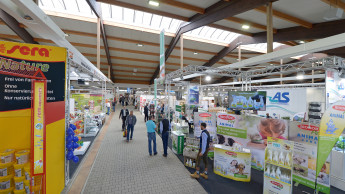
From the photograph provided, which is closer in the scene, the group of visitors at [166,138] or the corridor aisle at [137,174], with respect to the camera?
the corridor aisle at [137,174]

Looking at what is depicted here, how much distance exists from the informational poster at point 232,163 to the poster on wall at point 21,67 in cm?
408

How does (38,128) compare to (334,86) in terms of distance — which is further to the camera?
(334,86)

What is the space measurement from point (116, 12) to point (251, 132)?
1119 centimetres

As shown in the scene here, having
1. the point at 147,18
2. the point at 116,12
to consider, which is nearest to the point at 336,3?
the point at 147,18

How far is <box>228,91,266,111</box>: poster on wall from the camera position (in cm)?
501

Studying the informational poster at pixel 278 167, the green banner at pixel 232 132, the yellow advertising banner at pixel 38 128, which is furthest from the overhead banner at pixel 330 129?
the yellow advertising banner at pixel 38 128

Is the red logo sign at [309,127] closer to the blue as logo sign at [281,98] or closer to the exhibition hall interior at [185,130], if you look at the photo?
the exhibition hall interior at [185,130]

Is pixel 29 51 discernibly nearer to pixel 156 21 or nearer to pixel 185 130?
pixel 185 130

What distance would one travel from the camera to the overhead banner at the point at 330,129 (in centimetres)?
254

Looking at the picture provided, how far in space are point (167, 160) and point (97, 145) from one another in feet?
10.3

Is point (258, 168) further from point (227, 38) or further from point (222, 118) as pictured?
point (227, 38)

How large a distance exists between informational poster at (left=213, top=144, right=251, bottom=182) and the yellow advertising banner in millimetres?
3761

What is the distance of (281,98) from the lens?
356 inches

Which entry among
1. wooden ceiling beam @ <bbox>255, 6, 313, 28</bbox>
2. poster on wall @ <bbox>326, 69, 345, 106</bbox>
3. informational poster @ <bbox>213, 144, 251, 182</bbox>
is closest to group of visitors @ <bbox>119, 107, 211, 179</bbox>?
informational poster @ <bbox>213, 144, 251, 182</bbox>
